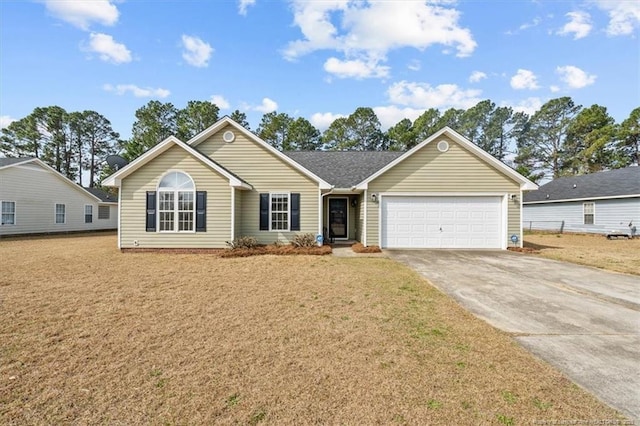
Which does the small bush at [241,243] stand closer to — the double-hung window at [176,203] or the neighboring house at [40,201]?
the double-hung window at [176,203]

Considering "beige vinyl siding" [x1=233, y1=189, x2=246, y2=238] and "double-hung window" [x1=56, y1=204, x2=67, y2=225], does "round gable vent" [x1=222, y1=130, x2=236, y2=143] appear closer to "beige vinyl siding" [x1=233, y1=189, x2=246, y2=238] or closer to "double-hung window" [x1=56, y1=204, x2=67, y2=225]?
"beige vinyl siding" [x1=233, y1=189, x2=246, y2=238]

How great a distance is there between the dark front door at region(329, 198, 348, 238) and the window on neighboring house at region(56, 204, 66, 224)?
2083 centimetres

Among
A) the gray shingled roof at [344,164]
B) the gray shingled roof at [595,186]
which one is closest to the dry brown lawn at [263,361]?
the gray shingled roof at [344,164]

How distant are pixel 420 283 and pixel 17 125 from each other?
5184cm

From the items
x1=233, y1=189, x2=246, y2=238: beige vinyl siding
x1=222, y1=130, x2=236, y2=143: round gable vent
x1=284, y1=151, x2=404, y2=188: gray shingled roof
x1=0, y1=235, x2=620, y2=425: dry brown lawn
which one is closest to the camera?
x1=0, y1=235, x2=620, y2=425: dry brown lawn

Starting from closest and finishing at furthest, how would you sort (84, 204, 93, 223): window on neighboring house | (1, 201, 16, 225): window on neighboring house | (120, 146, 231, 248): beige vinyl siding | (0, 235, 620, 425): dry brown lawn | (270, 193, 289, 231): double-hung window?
(0, 235, 620, 425): dry brown lawn, (120, 146, 231, 248): beige vinyl siding, (270, 193, 289, 231): double-hung window, (1, 201, 16, 225): window on neighboring house, (84, 204, 93, 223): window on neighboring house

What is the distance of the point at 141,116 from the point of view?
35031 millimetres

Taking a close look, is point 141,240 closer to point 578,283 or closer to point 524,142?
point 578,283

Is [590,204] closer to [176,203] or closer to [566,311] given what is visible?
[566,311]

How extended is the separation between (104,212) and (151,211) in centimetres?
1942

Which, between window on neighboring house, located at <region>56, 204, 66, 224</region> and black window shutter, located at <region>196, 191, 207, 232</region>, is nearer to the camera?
black window shutter, located at <region>196, 191, 207, 232</region>

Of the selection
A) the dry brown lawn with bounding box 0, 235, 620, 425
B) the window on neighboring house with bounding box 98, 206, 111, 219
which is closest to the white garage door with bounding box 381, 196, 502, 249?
the dry brown lawn with bounding box 0, 235, 620, 425

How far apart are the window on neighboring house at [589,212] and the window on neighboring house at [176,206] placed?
25.7 metres

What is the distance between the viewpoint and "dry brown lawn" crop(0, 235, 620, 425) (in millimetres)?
2479
